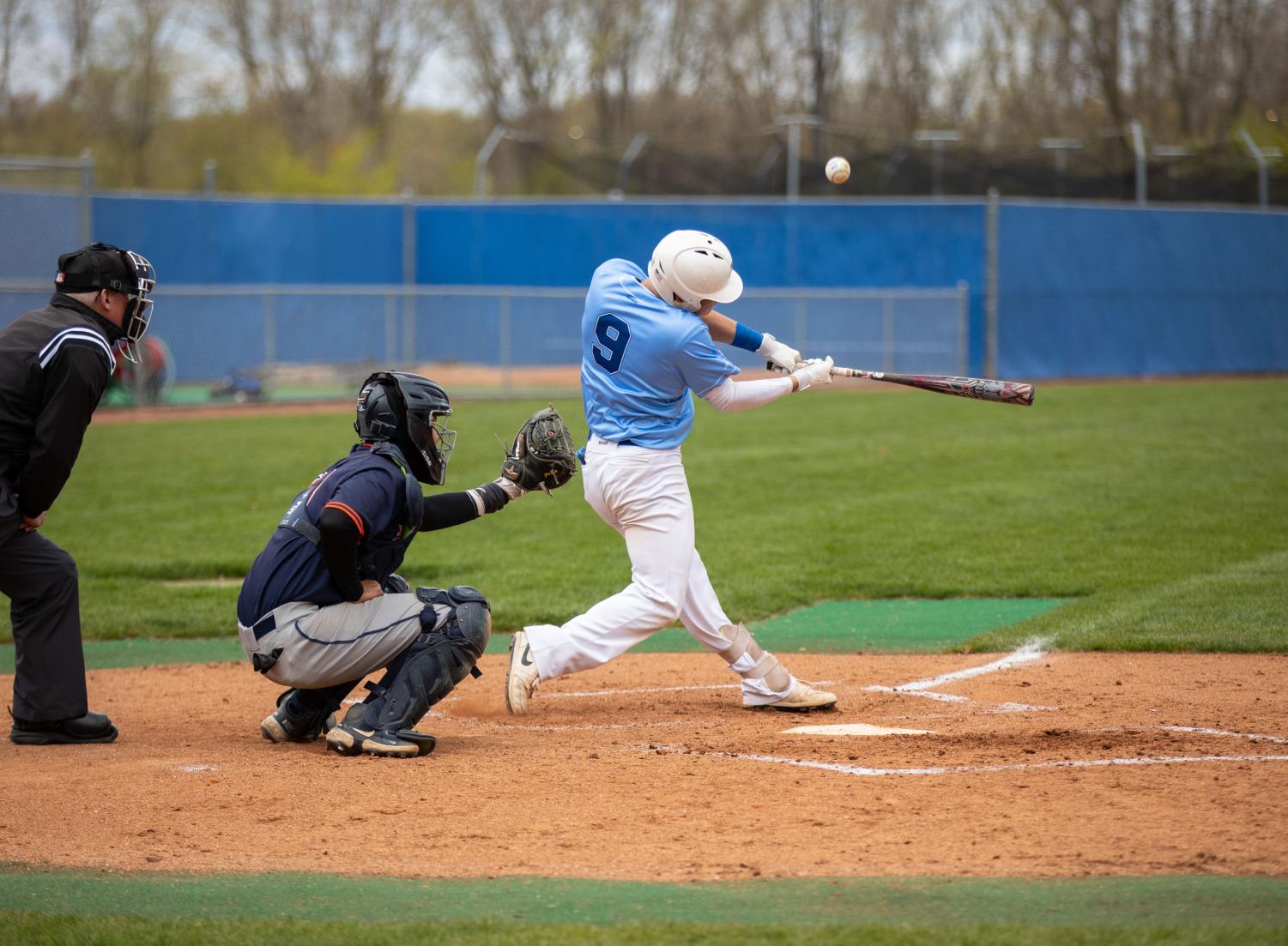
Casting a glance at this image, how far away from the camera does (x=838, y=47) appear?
40.5 m

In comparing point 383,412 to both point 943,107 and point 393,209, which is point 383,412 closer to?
point 393,209

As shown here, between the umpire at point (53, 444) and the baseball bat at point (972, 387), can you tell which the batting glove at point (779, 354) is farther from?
the umpire at point (53, 444)

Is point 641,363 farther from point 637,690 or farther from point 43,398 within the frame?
point 43,398

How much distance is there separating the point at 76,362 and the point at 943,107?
3723cm

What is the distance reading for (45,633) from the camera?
5.74 m

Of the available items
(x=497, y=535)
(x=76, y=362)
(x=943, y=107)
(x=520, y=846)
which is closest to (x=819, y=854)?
(x=520, y=846)

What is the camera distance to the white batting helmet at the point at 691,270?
19.0 ft

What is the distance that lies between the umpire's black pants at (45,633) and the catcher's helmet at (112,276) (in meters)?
0.93

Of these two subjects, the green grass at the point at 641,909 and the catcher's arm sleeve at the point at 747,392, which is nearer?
the green grass at the point at 641,909

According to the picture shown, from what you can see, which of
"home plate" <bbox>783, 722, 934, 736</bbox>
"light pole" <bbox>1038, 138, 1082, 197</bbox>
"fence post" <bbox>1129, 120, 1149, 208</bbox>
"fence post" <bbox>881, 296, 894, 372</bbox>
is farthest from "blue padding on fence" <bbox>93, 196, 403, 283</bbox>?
"home plate" <bbox>783, 722, 934, 736</bbox>

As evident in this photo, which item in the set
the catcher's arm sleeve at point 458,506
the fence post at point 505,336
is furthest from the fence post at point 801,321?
the catcher's arm sleeve at point 458,506

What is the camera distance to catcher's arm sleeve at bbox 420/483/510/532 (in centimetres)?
548

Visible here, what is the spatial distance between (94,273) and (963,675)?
14.5 feet

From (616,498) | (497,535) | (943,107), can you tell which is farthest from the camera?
(943,107)
